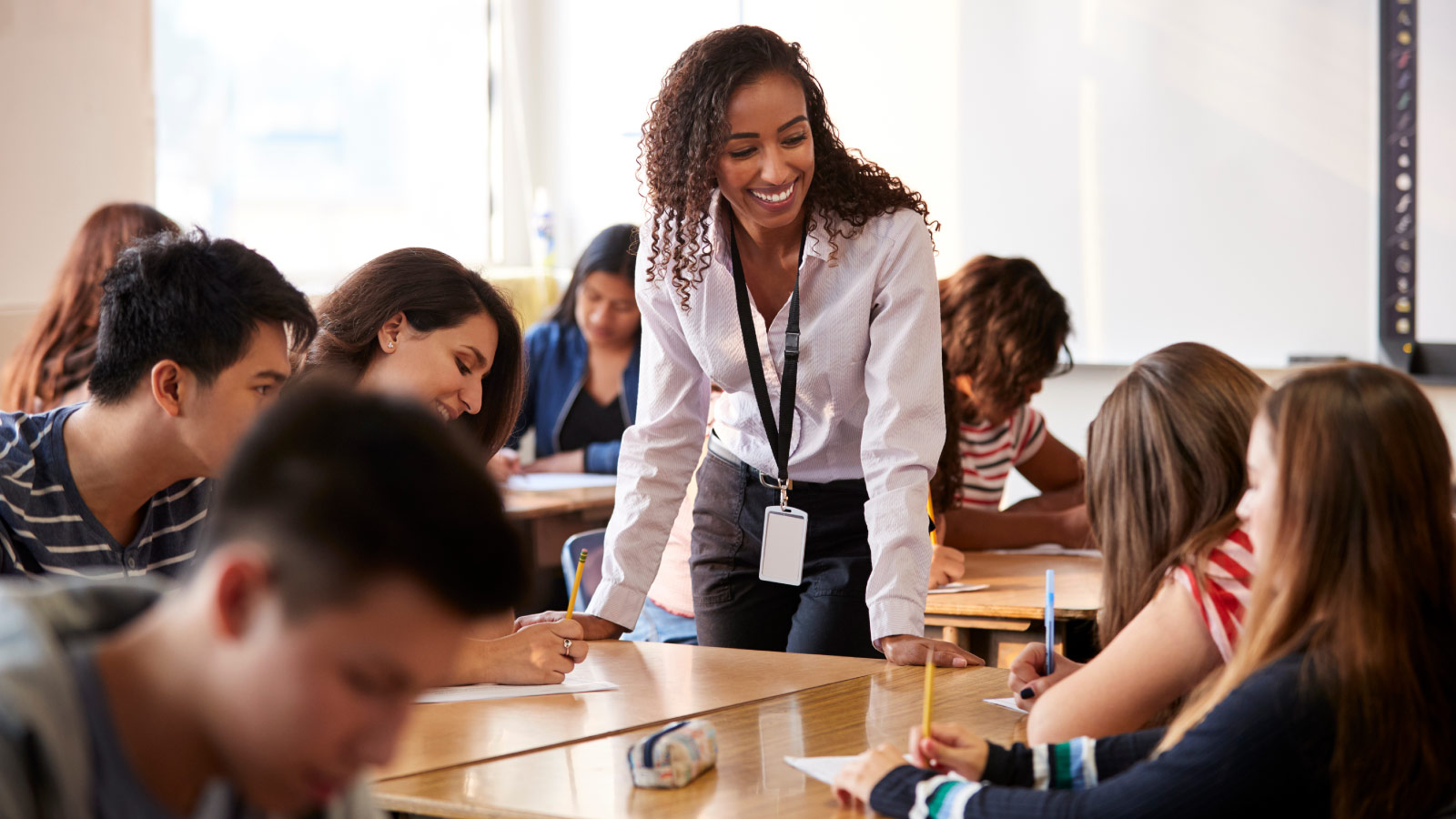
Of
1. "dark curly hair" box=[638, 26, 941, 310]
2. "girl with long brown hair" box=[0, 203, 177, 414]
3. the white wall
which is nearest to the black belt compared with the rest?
"dark curly hair" box=[638, 26, 941, 310]

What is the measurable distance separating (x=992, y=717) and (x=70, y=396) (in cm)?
259

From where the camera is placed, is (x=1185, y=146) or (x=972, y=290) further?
(x=1185, y=146)

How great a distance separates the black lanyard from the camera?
2154mm

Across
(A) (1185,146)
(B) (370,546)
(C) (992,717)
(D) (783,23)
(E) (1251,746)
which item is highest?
Result: (D) (783,23)

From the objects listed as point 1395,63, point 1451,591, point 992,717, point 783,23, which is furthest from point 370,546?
point 783,23

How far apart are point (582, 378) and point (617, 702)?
277cm

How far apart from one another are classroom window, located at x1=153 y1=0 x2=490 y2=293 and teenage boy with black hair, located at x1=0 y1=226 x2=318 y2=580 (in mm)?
3032

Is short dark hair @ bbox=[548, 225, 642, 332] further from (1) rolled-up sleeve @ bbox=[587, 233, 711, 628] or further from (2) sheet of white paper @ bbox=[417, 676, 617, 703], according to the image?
(2) sheet of white paper @ bbox=[417, 676, 617, 703]

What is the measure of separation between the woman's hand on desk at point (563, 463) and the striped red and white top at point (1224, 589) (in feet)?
10.1

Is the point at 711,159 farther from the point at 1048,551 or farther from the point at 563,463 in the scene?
the point at 563,463

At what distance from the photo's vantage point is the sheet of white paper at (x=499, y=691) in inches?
68.5

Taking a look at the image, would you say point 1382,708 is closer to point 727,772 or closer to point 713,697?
point 727,772

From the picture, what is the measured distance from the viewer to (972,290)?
318 cm

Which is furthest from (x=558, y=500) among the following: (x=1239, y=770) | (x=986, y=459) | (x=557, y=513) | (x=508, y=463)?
(x=1239, y=770)
